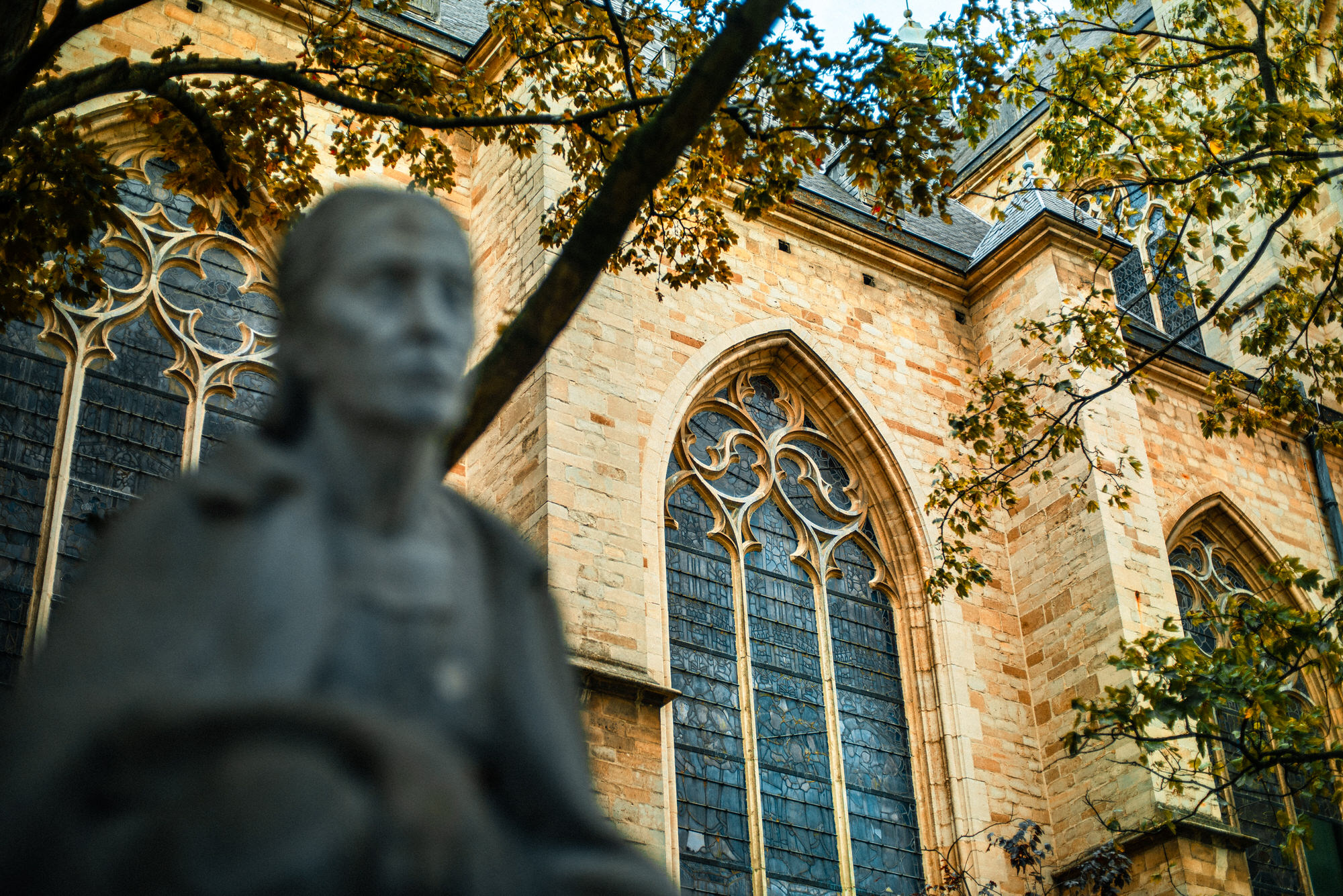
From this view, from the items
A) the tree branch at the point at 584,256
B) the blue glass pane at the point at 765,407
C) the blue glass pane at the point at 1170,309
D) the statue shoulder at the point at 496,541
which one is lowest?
the statue shoulder at the point at 496,541

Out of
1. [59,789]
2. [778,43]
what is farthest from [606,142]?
[59,789]

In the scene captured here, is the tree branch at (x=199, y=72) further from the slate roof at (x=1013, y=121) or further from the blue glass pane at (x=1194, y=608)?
the slate roof at (x=1013, y=121)

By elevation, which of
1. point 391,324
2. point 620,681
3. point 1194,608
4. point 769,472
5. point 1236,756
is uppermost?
point 769,472

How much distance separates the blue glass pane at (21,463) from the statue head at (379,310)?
8123mm

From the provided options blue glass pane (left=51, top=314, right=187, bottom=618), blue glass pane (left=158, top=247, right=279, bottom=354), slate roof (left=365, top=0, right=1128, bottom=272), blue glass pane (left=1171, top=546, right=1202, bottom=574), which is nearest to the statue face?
blue glass pane (left=51, top=314, right=187, bottom=618)

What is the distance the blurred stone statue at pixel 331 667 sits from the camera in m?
1.24

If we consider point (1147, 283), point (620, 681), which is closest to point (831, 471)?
point (620, 681)

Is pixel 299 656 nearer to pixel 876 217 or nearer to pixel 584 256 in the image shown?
pixel 584 256

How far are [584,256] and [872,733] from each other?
34.8ft

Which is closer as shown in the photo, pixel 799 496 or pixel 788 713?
pixel 788 713

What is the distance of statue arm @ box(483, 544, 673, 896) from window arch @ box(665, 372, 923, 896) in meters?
9.34

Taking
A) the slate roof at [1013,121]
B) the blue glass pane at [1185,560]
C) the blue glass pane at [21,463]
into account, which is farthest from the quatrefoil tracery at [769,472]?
the slate roof at [1013,121]

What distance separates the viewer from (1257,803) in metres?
14.5

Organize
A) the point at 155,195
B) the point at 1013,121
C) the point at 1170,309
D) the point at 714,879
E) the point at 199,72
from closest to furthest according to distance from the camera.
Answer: the point at 199,72
the point at 714,879
the point at 155,195
the point at 1170,309
the point at 1013,121
